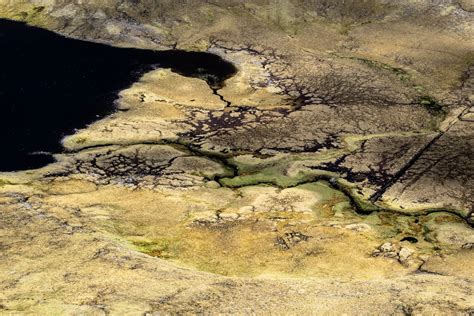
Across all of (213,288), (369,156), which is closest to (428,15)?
(369,156)

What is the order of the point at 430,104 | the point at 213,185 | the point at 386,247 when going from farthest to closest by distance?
the point at 430,104 < the point at 213,185 < the point at 386,247

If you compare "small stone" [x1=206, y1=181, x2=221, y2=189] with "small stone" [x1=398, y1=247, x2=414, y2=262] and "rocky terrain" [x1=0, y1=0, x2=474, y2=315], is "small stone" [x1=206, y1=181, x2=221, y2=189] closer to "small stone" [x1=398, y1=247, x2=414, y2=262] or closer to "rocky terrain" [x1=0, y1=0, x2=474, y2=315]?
"rocky terrain" [x1=0, y1=0, x2=474, y2=315]

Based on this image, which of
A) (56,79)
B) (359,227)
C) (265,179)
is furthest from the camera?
(56,79)

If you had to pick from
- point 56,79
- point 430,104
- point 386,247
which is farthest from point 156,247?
point 430,104

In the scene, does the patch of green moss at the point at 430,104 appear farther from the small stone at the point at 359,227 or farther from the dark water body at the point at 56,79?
the small stone at the point at 359,227

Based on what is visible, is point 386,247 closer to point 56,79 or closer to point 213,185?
point 213,185

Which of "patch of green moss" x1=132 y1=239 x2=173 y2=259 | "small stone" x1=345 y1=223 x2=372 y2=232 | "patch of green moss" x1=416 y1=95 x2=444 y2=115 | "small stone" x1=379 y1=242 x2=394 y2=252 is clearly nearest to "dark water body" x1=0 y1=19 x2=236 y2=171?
"patch of green moss" x1=132 y1=239 x2=173 y2=259

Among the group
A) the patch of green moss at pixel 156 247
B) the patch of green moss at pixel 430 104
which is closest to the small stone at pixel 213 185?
the patch of green moss at pixel 156 247
